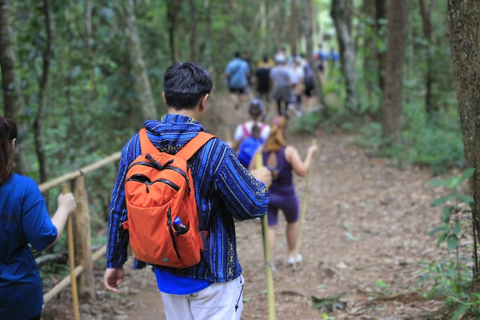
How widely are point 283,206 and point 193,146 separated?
13.5ft

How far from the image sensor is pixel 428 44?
13.3m

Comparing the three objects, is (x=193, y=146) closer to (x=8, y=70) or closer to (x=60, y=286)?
(x=60, y=286)

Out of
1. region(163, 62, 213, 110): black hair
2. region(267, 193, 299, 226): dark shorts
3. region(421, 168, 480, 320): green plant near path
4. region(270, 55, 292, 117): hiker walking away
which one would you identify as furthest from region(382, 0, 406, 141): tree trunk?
region(163, 62, 213, 110): black hair

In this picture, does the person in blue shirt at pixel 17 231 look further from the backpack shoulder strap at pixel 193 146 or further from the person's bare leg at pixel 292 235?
the person's bare leg at pixel 292 235

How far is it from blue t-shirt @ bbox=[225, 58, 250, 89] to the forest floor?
6.98 meters

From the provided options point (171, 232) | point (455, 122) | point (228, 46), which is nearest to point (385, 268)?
point (171, 232)

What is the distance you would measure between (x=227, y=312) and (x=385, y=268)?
452 cm

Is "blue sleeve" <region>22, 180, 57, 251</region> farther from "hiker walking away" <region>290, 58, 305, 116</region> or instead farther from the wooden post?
"hiker walking away" <region>290, 58, 305, 116</region>

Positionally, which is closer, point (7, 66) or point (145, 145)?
point (145, 145)

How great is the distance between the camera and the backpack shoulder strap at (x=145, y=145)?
8.70ft

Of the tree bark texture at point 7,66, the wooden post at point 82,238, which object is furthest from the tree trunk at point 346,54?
the wooden post at point 82,238

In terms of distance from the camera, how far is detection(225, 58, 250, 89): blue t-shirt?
18.8 meters

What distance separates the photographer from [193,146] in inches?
102

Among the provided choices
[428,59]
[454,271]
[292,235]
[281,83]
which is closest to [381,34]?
[428,59]
